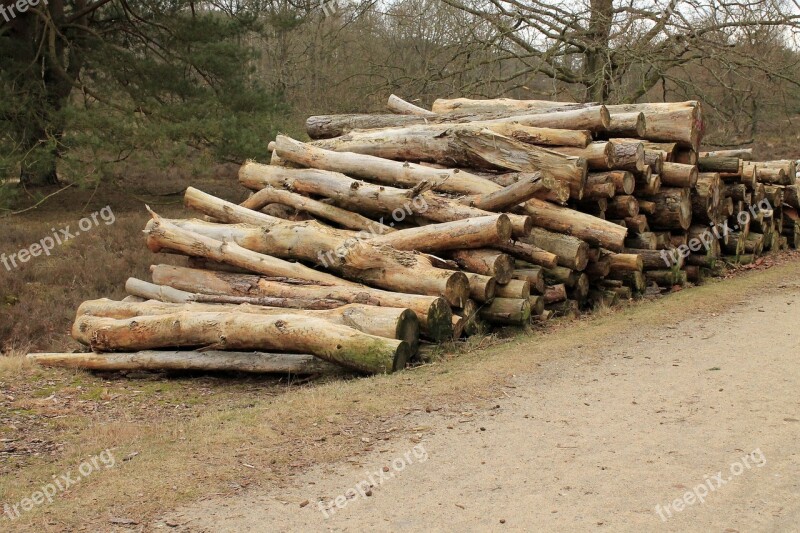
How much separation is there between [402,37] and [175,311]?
63.2 feet

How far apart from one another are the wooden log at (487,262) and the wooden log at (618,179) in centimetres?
196

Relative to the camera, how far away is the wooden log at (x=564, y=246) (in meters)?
9.89

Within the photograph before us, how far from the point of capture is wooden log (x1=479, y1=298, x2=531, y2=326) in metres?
9.11

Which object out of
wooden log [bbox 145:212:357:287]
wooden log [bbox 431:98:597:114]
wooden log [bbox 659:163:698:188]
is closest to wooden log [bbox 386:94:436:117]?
wooden log [bbox 431:98:597:114]

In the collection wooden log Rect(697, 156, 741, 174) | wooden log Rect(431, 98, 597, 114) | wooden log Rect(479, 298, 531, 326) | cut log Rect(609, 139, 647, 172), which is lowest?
wooden log Rect(479, 298, 531, 326)

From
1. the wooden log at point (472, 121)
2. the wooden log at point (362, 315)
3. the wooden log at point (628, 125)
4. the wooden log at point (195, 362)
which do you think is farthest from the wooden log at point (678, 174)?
the wooden log at point (195, 362)

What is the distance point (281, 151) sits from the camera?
12672 mm

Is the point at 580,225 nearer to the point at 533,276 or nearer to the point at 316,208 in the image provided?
the point at 533,276

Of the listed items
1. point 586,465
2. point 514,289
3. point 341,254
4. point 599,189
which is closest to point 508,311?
point 514,289

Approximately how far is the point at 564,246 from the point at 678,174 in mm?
2476

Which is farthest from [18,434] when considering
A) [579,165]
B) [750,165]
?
[750,165]

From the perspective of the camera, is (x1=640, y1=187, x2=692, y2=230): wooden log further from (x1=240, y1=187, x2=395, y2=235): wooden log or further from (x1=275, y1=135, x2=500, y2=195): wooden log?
(x1=240, y1=187, x2=395, y2=235): wooden log

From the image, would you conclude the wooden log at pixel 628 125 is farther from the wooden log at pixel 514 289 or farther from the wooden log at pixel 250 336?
the wooden log at pixel 250 336

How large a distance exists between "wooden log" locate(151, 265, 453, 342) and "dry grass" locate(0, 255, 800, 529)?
1.67 ft
